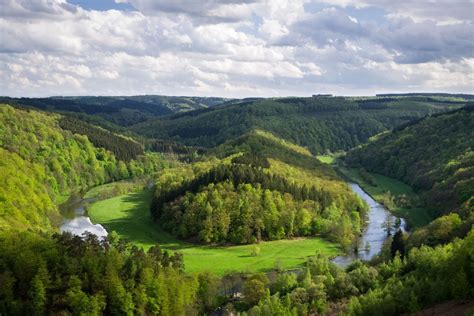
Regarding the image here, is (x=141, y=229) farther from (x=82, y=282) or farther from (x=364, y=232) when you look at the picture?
(x=82, y=282)

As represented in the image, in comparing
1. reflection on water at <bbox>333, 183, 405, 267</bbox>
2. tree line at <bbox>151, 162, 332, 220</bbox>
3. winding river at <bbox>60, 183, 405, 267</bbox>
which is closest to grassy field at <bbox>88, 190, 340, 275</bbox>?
winding river at <bbox>60, 183, 405, 267</bbox>

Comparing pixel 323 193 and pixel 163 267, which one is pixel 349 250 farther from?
pixel 163 267

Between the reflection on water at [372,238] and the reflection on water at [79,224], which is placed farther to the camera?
the reflection on water at [79,224]

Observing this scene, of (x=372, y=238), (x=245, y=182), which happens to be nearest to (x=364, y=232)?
(x=372, y=238)

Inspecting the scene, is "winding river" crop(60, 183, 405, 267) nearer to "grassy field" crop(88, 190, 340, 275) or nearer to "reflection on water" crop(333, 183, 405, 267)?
"reflection on water" crop(333, 183, 405, 267)

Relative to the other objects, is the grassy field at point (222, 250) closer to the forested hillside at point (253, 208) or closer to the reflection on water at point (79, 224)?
the reflection on water at point (79, 224)

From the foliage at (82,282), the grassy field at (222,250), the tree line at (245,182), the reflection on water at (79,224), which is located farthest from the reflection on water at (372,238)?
the reflection on water at (79,224)

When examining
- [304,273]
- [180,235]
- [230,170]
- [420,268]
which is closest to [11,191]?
[180,235]
